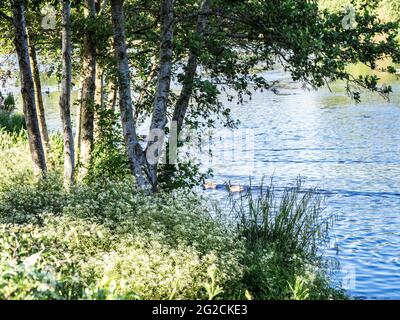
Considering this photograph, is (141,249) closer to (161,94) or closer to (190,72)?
(161,94)

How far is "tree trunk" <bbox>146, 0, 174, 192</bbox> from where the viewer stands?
17.0 m

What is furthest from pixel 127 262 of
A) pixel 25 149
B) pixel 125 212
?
pixel 25 149

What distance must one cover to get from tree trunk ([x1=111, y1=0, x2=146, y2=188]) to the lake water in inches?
137

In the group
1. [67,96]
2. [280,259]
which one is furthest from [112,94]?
[280,259]

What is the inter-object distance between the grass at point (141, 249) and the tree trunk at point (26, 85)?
79 cm

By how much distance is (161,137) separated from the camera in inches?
679

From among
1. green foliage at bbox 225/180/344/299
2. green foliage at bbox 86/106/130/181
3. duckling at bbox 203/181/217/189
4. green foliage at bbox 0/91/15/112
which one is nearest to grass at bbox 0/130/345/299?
green foliage at bbox 225/180/344/299

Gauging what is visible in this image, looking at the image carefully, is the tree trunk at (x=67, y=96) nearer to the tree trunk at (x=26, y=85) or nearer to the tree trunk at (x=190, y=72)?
the tree trunk at (x=26, y=85)

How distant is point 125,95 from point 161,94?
3.34 ft

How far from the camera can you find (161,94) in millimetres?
17172

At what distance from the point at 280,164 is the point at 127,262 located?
22372 millimetres

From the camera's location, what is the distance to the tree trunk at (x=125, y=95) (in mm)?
16147

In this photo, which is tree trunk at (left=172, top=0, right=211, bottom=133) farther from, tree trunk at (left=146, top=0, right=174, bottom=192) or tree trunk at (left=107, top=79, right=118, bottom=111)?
tree trunk at (left=107, top=79, right=118, bottom=111)
